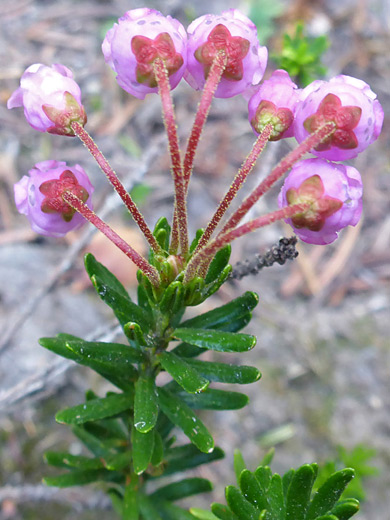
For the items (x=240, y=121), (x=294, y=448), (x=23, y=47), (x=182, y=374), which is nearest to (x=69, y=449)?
(x=294, y=448)

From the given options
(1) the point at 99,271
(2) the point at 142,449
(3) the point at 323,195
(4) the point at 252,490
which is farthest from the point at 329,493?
(1) the point at 99,271

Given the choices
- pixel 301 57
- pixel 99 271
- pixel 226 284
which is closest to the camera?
pixel 99 271

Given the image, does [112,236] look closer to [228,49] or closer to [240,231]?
[240,231]

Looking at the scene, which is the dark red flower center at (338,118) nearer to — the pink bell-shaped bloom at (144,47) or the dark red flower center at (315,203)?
the dark red flower center at (315,203)

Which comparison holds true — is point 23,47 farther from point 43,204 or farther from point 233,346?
point 233,346

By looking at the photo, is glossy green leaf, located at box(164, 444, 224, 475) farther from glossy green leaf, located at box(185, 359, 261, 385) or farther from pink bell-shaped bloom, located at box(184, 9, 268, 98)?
pink bell-shaped bloom, located at box(184, 9, 268, 98)

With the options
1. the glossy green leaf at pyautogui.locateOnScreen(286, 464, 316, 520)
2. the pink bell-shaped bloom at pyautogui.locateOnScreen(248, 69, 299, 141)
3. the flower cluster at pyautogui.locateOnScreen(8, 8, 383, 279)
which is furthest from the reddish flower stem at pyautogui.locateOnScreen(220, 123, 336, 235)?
the glossy green leaf at pyautogui.locateOnScreen(286, 464, 316, 520)

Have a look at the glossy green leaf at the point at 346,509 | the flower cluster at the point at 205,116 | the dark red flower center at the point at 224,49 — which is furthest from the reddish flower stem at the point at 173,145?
the glossy green leaf at the point at 346,509
